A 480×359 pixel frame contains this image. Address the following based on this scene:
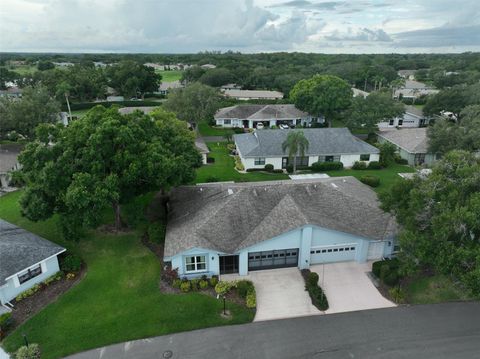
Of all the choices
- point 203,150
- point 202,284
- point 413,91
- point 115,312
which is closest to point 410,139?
point 203,150

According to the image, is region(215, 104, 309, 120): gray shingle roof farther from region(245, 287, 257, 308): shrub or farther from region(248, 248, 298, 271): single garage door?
region(245, 287, 257, 308): shrub

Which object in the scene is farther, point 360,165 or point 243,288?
point 360,165

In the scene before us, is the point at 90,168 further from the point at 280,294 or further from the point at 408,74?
the point at 408,74

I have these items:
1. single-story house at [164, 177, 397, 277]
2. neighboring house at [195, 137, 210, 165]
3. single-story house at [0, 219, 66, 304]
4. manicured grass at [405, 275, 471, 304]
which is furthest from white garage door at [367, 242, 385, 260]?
neighboring house at [195, 137, 210, 165]

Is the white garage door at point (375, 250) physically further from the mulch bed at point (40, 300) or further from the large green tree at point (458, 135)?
the large green tree at point (458, 135)

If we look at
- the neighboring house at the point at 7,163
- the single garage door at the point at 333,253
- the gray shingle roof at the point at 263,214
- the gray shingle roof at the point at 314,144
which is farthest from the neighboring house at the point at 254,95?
the single garage door at the point at 333,253

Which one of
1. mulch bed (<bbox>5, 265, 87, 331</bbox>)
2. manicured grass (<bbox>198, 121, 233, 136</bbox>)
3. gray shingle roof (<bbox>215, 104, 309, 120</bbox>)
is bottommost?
mulch bed (<bbox>5, 265, 87, 331</bbox>)
